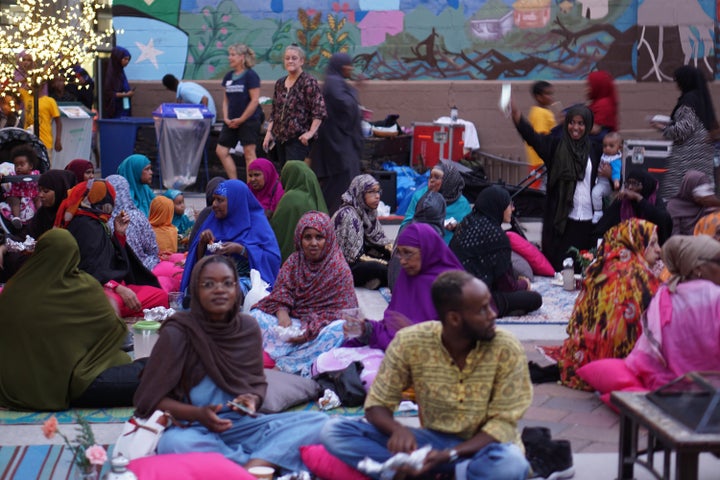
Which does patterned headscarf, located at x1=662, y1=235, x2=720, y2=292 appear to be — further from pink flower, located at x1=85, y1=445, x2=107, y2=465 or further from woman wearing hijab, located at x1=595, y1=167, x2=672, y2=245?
woman wearing hijab, located at x1=595, y1=167, x2=672, y2=245

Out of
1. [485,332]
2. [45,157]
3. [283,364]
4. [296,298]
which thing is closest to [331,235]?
[296,298]

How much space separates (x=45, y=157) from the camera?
9.75 metres

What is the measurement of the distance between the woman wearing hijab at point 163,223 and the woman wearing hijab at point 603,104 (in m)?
4.03

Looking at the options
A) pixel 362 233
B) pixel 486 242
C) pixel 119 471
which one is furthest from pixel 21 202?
pixel 119 471

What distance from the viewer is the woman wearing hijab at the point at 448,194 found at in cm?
895

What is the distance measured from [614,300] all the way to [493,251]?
1505mm

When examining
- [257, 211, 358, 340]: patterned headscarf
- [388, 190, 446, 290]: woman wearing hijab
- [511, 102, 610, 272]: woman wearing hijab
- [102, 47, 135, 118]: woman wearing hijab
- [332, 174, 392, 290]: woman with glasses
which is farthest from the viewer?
[102, 47, 135, 118]: woman wearing hijab

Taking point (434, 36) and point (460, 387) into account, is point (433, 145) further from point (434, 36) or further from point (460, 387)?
point (460, 387)

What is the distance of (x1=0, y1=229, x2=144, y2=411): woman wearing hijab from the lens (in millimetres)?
5629

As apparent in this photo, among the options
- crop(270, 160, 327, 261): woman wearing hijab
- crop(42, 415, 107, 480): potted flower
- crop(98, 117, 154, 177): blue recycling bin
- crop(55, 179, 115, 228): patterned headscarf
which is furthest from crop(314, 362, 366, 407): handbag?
crop(98, 117, 154, 177): blue recycling bin

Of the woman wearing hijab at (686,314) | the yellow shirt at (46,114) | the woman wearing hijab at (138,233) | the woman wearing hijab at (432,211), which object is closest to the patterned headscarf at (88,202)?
the woman wearing hijab at (138,233)

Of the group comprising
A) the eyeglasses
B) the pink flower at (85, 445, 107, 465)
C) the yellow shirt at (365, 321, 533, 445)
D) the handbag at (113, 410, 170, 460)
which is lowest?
the handbag at (113, 410, 170, 460)

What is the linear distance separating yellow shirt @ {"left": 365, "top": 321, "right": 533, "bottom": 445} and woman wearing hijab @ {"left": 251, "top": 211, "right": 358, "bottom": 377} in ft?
7.22

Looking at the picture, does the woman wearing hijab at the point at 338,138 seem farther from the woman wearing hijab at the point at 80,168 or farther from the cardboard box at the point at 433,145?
the cardboard box at the point at 433,145
